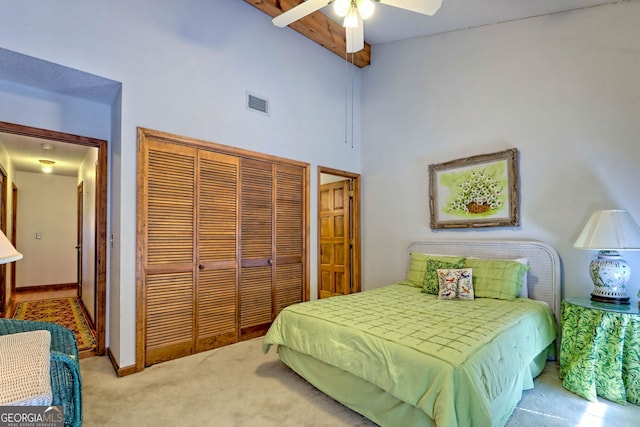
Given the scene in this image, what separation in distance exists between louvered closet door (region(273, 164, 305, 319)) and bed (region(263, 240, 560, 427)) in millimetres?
1139

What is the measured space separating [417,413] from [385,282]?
2.83 meters

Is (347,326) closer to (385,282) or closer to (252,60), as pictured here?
(385,282)

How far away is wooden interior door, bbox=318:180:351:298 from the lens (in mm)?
5180

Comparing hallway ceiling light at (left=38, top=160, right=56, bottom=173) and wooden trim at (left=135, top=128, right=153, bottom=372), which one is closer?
wooden trim at (left=135, top=128, right=153, bottom=372)

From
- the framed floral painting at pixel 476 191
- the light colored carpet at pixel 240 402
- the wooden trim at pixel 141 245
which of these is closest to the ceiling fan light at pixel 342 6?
the wooden trim at pixel 141 245

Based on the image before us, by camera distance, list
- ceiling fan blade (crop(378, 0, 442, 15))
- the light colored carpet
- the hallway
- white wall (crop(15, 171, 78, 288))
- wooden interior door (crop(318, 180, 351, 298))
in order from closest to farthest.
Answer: the light colored carpet, ceiling fan blade (crop(378, 0, 442, 15)), wooden interior door (crop(318, 180, 351, 298)), the hallway, white wall (crop(15, 171, 78, 288))

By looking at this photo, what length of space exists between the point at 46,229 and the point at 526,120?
872 centimetres

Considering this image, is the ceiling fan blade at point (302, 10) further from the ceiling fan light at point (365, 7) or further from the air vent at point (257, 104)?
the air vent at point (257, 104)

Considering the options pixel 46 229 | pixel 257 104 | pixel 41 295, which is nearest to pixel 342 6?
pixel 257 104

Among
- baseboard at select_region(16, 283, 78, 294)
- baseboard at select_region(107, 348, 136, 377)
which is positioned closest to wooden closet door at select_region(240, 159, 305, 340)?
baseboard at select_region(107, 348, 136, 377)

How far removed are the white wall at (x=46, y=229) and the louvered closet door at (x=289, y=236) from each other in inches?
229

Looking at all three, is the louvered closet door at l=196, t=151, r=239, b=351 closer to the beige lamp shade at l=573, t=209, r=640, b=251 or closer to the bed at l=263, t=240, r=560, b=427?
the bed at l=263, t=240, r=560, b=427

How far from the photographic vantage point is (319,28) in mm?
4164

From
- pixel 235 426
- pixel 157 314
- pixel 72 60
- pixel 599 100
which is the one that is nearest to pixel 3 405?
pixel 235 426
